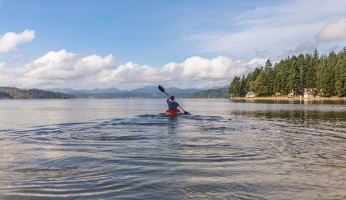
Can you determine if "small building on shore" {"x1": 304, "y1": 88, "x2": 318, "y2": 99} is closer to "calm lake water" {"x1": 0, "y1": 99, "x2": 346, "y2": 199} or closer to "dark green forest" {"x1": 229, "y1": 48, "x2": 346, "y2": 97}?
"dark green forest" {"x1": 229, "y1": 48, "x2": 346, "y2": 97}

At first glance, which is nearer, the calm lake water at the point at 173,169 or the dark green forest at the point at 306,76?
the calm lake water at the point at 173,169

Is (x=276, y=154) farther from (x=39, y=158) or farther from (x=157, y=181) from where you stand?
(x=39, y=158)

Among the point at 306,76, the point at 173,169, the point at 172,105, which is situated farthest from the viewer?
the point at 306,76

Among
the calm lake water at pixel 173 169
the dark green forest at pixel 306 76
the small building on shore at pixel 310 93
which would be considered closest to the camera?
the calm lake water at pixel 173 169

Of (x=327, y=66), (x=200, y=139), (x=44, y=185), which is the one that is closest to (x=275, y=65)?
(x=327, y=66)

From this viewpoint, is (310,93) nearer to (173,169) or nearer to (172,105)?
(172,105)

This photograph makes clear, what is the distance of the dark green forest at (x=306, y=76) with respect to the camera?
142875 mm

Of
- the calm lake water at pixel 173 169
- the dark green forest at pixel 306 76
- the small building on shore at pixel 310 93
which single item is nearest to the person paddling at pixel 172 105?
the calm lake water at pixel 173 169

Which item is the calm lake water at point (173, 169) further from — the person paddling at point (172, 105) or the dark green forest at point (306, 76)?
the dark green forest at point (306, 76)

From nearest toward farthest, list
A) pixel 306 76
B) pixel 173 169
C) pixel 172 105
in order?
pixel 173 169, pixel 172 105, pixel 306 76

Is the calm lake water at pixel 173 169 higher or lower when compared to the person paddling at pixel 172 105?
lower

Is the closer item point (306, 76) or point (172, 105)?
Answer: point (172, 105)

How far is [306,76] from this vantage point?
Result: 164 metres

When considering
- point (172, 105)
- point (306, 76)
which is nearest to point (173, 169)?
point (172, 105)
